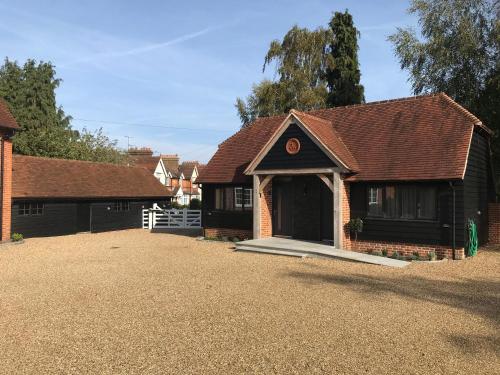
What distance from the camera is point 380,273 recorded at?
1241cm

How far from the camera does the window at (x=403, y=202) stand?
48.9 ft

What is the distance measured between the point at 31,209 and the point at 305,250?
49.5 feet

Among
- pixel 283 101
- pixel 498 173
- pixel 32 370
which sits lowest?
pixel 32 370

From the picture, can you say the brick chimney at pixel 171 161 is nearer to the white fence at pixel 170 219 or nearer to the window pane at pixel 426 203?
the white fence at pixel 170 219

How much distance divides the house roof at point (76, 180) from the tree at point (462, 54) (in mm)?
19135

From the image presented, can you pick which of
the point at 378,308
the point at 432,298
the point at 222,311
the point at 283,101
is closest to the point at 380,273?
the point at 432,298

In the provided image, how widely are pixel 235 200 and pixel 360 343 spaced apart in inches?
550

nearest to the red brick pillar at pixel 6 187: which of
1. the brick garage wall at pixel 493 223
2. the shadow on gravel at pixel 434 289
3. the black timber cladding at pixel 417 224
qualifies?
the shadow on gravel at pixel 434 289

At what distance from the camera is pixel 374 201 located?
16125 mm

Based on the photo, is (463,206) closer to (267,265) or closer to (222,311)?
(267,265)

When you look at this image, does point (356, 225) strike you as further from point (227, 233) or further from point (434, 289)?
point (227, 233)

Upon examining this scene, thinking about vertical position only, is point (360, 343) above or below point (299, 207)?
below

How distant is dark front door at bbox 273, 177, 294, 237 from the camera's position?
61.8ft

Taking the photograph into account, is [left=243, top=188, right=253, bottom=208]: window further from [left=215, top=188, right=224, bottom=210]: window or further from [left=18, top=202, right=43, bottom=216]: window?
[left=18, top=202, right=43, bottom=216]: window
